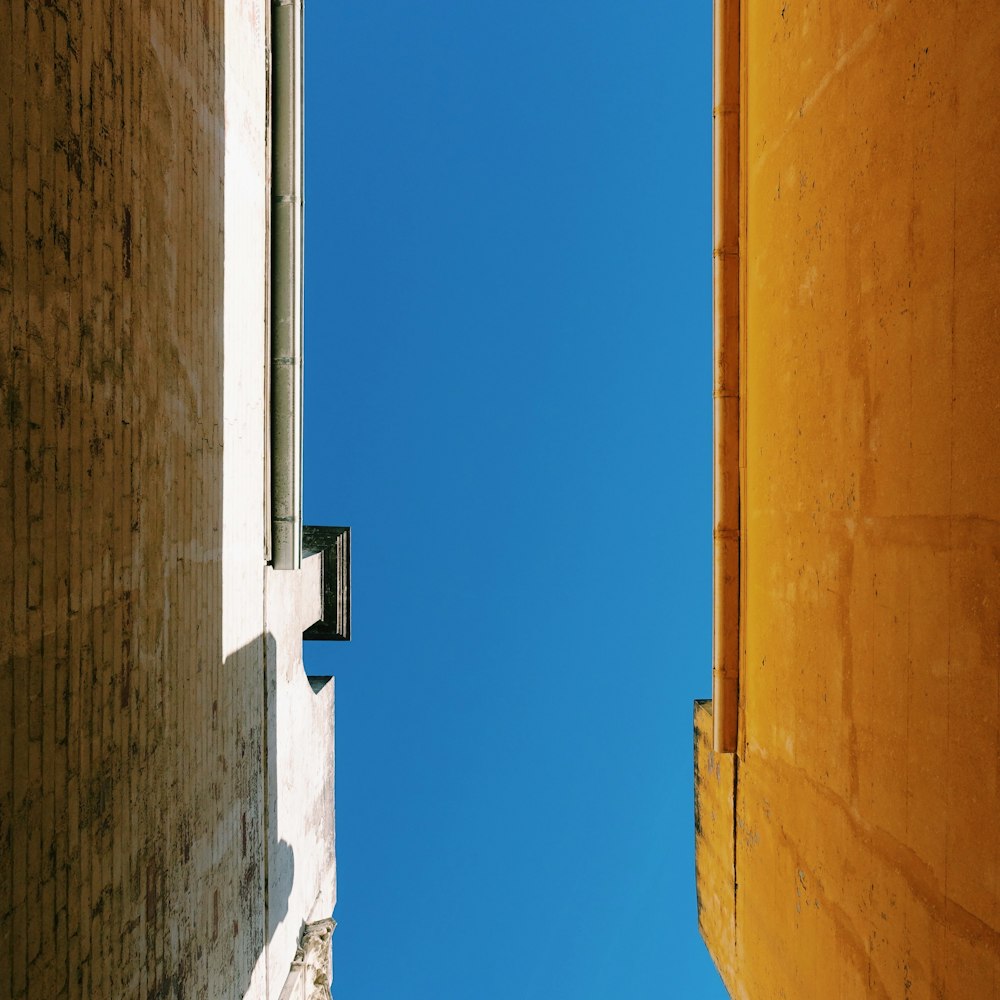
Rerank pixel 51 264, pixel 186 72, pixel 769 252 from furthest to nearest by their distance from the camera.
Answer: pixel 769 252
pixel 186 72
pixel 51 264

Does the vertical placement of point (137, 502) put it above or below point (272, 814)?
above

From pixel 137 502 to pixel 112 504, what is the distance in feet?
1.15

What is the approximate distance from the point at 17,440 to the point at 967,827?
533 cm

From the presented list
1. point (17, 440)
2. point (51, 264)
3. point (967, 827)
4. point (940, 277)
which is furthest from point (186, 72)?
point (967, 827)

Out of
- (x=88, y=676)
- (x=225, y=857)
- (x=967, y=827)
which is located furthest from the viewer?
(x=225, y=857)

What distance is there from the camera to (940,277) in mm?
3893

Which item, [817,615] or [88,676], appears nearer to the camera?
[88,676]

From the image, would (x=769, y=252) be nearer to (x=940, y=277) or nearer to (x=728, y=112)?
(x=728, y=112)

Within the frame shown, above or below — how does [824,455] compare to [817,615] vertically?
above

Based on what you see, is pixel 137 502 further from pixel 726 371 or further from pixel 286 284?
pixel 726 371

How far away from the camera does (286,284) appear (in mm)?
7883

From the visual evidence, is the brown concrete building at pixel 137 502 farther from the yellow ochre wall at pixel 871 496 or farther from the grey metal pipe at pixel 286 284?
the yellow ochre wall at pixel 871 496

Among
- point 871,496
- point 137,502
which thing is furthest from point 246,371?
point 871,496

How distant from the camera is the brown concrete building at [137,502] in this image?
387cm
